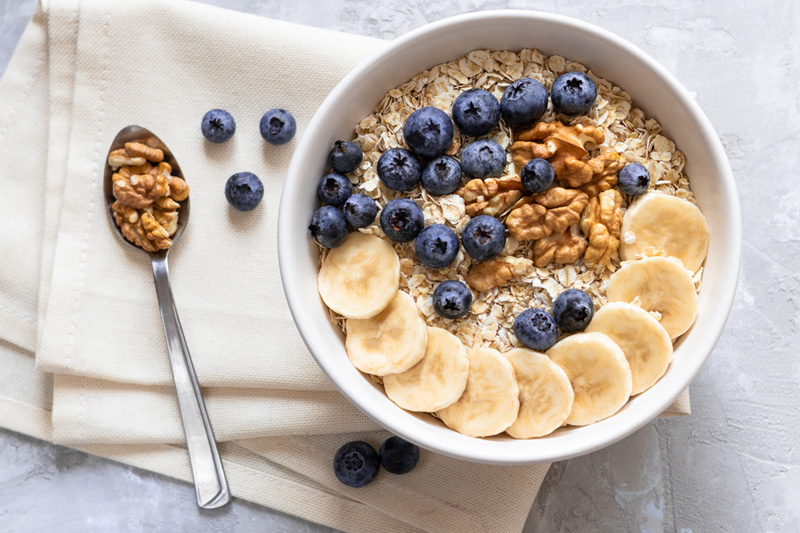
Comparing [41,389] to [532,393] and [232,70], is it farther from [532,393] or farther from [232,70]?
[532,393]

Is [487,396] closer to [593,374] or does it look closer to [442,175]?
[593,374]

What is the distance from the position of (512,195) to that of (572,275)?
0.20 metres

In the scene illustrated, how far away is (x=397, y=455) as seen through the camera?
5.17 feet

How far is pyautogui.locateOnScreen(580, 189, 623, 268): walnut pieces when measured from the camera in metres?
1.29

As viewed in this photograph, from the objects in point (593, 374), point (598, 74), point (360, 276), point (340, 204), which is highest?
point (598, 74)

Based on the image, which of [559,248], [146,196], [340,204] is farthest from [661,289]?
[146,196]

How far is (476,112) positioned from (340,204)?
0.33m

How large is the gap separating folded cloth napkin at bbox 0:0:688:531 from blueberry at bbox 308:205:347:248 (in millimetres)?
324

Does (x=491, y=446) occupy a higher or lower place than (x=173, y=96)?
lower

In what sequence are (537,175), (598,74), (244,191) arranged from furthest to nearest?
(244,191) → (598,74) → (537,175)

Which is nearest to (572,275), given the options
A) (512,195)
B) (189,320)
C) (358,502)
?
(512,195)

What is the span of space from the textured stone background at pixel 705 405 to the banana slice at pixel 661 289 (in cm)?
44

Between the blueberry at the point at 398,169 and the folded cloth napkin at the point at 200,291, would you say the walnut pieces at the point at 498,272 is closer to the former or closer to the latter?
the blueberry at the point at 398,169

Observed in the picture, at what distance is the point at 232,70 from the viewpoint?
1.62 m
